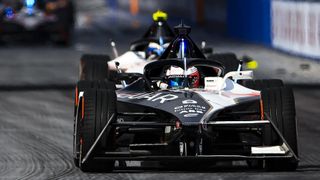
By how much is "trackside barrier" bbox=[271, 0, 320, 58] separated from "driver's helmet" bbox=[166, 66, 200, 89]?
13.5m

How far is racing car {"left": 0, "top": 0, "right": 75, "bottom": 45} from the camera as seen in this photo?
3366 cm

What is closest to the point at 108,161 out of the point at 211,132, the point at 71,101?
the point at 211,132

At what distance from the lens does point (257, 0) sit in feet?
114

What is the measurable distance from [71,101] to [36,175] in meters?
8.21

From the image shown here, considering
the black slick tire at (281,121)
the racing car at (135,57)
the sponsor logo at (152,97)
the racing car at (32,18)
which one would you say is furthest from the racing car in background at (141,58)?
the racing car at (32,18)

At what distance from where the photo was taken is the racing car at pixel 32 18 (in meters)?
33.7

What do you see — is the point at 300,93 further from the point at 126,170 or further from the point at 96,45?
the point at 96,45

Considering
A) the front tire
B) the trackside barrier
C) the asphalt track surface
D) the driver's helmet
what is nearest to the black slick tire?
the asphalt track surface

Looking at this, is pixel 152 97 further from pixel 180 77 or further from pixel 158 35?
pixel 158 35

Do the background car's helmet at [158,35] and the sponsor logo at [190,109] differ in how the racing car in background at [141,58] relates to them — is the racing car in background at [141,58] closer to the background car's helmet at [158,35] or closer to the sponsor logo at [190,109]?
the background car's helmet at [158,35]

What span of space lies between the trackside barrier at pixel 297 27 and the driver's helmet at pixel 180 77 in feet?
44.4

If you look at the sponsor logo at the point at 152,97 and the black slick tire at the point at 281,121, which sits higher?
the sponsor logo at the point at 152,97

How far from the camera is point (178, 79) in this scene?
12703 millimetres

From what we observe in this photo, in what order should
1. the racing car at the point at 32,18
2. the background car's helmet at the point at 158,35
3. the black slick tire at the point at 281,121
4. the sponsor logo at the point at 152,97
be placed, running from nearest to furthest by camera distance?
the black slick tire at the point at 281,121, the sponsor logo at the point at 152,97, the background car's helmet at the point at 158,35, the racing car at the point at 32,18
